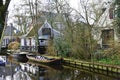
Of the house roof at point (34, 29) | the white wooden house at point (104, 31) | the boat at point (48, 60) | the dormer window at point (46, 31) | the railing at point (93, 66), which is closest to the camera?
the railing at point (93, 66)

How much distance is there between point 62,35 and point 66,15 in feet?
7.81

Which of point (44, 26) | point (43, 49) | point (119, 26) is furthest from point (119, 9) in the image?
point (44, 26)

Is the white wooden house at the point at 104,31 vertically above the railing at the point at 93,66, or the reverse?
the white wooden house at the point at 104,31

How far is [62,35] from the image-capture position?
30.3 metres

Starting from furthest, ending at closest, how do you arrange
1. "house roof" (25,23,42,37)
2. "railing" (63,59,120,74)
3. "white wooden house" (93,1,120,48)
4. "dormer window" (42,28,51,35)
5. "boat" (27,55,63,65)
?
"dormer window" (42,28,51,35)
"house roof" (25,23,42,37)
"boat" (27,55,63,65)
"white wooden house" (93,1,120,48)
"railing" (63,59,120,74)

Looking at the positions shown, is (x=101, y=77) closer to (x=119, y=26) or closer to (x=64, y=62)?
(x=119, y=26)

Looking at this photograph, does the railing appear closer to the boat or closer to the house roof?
the boat

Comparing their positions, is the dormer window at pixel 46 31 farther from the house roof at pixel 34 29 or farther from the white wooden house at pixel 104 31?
the white wooden house at pixel 104 31

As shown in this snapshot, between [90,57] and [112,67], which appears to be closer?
[112,67]

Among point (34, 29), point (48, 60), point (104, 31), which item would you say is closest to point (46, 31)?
point (34, 29)

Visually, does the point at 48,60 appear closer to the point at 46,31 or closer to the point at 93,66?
the point at 93,66

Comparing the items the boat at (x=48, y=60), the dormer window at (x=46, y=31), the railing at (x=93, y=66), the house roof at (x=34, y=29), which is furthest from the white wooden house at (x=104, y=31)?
the dormer window at (x=46, y=31)

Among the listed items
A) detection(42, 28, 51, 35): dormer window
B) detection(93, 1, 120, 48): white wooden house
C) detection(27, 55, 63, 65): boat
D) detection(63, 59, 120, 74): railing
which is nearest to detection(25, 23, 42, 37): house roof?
detection(42, 28, 51, 35): dormer window

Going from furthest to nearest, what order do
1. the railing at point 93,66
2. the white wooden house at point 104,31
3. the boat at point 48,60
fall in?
the boat at point 48,60 < the white wooden house at point 104,31 < the railing at point 93,66
